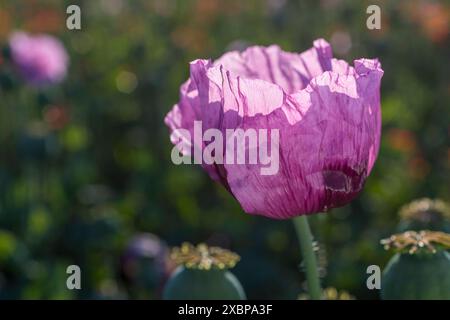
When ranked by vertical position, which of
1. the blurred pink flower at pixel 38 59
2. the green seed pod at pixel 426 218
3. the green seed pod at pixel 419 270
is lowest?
the green seed pod at pixel 419 270

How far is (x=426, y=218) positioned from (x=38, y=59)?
5.18 feet

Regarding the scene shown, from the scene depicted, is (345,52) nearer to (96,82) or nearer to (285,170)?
(96,82)

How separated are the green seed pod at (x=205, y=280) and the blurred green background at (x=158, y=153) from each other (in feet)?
1.17

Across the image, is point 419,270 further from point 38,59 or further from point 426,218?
point 38,59

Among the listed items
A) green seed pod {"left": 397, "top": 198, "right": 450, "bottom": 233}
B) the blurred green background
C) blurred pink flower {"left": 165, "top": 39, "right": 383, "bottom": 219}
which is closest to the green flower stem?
blurred pink flower {"left": 165, "top": 39, "right": 383, "bottom": 219}

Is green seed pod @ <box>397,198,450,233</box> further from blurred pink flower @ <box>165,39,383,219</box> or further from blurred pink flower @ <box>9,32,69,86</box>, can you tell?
blurred pink flower @ <box>9,32,69,86</box>

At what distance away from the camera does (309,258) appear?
0.79 metres

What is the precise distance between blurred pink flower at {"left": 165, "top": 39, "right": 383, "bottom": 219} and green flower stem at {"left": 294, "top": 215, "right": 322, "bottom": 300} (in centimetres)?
2

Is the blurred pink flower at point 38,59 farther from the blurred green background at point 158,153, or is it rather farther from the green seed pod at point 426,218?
the green seed pod at point 426,218

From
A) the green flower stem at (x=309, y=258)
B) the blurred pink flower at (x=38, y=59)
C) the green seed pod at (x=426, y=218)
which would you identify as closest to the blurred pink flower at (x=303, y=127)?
the green flower stem at (x=309, y=258)

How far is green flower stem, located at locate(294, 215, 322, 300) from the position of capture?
2.60ft

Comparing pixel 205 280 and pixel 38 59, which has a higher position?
pixel 38 59

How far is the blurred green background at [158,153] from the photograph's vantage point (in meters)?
1.87

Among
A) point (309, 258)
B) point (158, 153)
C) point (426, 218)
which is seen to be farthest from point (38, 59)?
point (309, 258)
